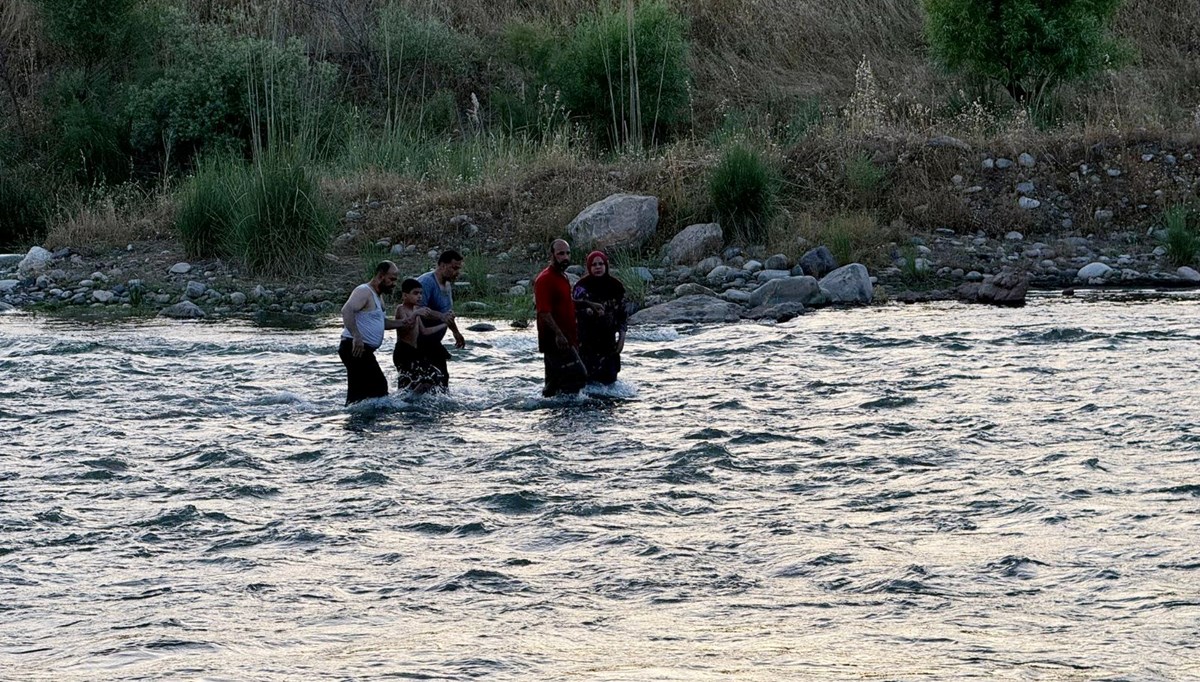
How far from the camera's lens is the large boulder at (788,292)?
16.7 m

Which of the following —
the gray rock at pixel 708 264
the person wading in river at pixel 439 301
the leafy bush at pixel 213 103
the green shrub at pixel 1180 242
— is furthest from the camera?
the leafy bush at pixel 213 103

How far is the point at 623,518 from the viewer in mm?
8688

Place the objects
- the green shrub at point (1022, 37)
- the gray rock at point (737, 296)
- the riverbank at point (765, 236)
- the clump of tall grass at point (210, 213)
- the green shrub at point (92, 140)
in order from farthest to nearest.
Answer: the green shrub at point (92, 140), the green shrub at point (1022, 37), the clump of tall grass at point (210, 213), the riverbank at point (765, 236), the gray rock at point (737, 296)

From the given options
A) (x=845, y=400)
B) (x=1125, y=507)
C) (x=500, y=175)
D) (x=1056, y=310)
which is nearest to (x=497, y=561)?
(x=1125, y=507)

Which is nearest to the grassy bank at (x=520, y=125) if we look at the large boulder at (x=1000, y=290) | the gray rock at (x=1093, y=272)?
the gray rock at (x=1093, y=272)

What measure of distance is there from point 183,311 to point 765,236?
722cm

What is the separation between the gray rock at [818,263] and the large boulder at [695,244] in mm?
1237

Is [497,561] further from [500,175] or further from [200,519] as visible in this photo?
[500,175]

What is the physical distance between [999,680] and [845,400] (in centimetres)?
588

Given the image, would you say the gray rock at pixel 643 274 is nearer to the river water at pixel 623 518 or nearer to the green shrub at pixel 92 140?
the river water at pixel 623 518

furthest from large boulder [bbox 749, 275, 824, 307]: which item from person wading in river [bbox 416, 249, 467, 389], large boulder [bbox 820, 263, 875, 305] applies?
person wading in river [bbox 416, 249, 467, 389]

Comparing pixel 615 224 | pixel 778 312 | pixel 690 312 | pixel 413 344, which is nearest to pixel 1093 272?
pixel 778 312

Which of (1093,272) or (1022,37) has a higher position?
(1022,37)

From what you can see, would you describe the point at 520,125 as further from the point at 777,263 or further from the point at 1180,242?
the point at 1180,242
